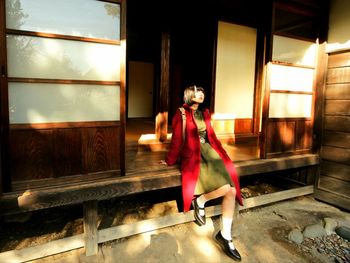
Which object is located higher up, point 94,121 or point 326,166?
point 94,121

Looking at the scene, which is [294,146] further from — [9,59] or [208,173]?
[9,59]

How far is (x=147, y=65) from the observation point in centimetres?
898

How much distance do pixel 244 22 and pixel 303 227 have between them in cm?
390

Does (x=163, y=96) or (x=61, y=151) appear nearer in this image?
(x=61, y=151)

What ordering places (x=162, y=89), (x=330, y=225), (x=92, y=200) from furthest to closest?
(x=162, y=89) < (x=330, y=225) < (x=92, y=200)

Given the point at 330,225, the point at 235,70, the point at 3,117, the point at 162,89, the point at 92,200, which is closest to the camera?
the point at 3,117

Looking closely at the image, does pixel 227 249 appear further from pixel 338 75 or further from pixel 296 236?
pixel 338 75

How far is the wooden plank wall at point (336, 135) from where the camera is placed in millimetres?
3953

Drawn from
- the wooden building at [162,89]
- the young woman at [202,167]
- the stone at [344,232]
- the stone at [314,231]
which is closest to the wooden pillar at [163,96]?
the wooden building at [162,89]

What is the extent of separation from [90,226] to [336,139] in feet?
12.2

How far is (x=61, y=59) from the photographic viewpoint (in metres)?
2.48

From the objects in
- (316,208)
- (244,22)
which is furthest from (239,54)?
(316,208)

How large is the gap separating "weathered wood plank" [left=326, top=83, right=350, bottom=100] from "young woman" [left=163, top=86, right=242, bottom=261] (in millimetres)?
2250

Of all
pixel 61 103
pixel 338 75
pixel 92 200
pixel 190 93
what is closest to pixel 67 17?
pixel 61 103
